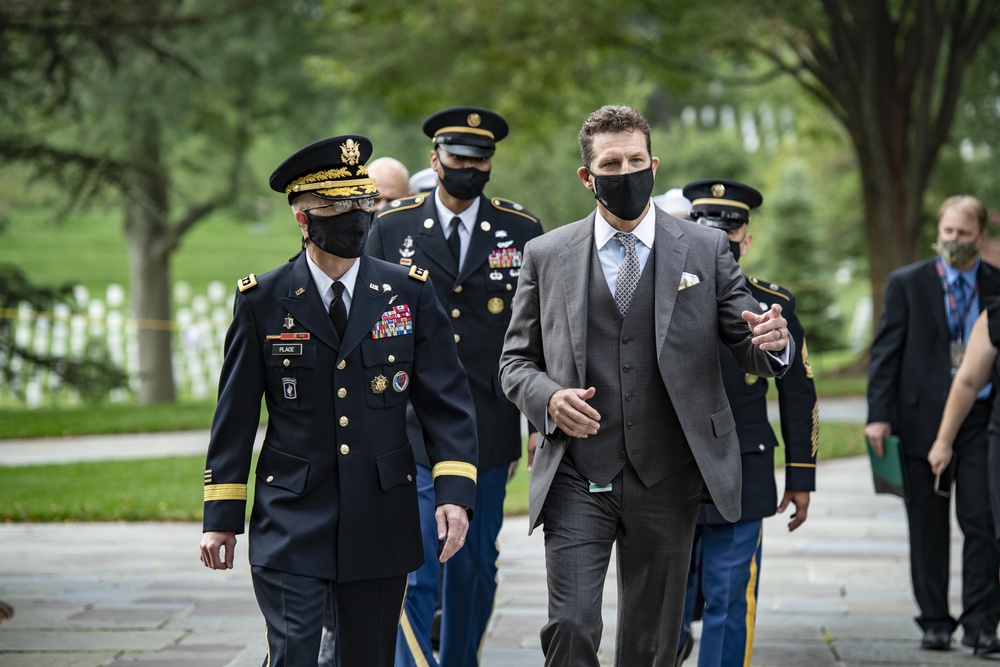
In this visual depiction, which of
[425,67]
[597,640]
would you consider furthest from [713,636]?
[425,67]

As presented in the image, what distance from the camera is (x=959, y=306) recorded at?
706 cm

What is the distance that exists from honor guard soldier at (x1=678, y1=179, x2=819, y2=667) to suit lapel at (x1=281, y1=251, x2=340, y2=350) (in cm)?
190

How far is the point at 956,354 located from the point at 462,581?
9.64ft

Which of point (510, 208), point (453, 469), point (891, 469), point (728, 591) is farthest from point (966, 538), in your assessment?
point (453, 469)

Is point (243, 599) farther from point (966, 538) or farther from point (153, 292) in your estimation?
point (153, 292)

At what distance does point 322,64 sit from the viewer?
21.4m

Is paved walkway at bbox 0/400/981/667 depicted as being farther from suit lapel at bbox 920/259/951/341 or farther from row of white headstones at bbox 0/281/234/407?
row of white headstones at bbox 0/281/234/407

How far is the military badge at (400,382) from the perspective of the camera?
4.39 metres

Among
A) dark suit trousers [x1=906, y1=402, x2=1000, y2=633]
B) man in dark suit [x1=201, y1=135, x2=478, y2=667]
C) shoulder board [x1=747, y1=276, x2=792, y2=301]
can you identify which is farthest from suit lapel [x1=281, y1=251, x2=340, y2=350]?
dark suit trousers [x1=906, y1=402, x2=1000, y2=633]

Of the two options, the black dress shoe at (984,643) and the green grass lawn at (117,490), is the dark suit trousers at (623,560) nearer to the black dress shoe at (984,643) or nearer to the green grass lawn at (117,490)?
the black dress shoe at (984,643)

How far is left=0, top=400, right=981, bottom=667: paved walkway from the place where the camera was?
6598mm

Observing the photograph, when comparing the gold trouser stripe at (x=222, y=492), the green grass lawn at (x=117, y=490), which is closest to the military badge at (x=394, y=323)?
the gold trouser stripe at (x=222, y=492)

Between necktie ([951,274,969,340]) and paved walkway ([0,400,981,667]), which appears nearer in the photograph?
paved walkway ([0,400,981,667])

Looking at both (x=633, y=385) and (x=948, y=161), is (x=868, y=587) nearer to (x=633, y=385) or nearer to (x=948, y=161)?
(x=633, y=385)
